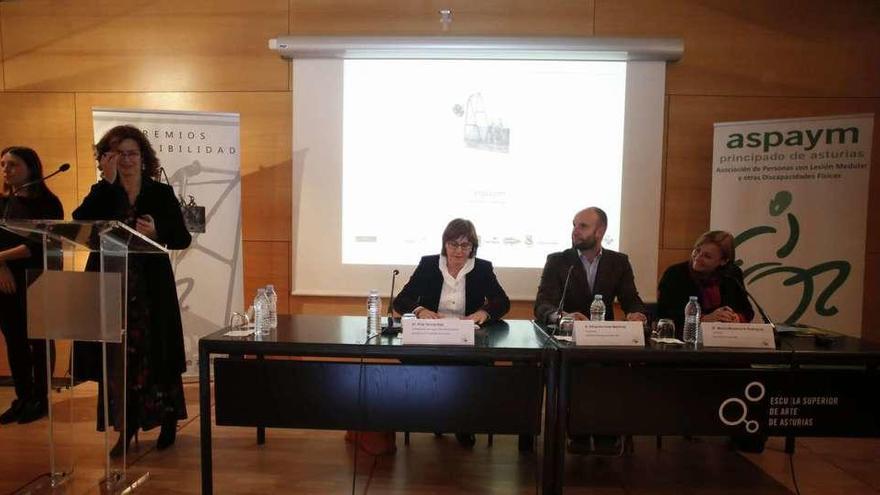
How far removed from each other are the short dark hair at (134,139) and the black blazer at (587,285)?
1.95 meters

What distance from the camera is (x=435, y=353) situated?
1664mm

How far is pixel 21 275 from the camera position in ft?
8.77

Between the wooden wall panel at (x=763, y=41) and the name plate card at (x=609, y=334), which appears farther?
the wooden wall panel at (x=763, y=41)

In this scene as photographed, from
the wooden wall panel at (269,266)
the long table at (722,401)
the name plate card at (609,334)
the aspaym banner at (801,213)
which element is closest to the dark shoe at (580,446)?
the long table at (722,401)

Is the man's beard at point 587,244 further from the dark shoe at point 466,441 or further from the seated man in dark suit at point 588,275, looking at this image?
the dark shoe at point 466,441

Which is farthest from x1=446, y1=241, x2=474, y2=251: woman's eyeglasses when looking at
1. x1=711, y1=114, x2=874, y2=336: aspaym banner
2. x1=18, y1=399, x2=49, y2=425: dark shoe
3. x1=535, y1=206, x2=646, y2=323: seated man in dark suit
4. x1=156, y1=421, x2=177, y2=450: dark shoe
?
x1=18, y1=399, x2=49, y2=425: dark shoe

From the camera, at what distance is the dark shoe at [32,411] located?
266cm

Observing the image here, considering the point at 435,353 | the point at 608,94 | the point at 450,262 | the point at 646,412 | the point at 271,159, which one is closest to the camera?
the point at 435,353

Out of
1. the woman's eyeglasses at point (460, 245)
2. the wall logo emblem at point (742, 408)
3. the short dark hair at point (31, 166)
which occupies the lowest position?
the wall logo emblem at point (742, 408)

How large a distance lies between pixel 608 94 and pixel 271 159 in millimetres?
2436

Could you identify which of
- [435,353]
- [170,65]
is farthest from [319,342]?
[170,65]

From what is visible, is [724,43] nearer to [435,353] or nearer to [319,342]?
[435,353]

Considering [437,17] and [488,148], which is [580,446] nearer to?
[488,148]

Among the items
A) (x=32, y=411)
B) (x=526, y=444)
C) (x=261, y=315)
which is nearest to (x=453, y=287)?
(x=526, y=444)
